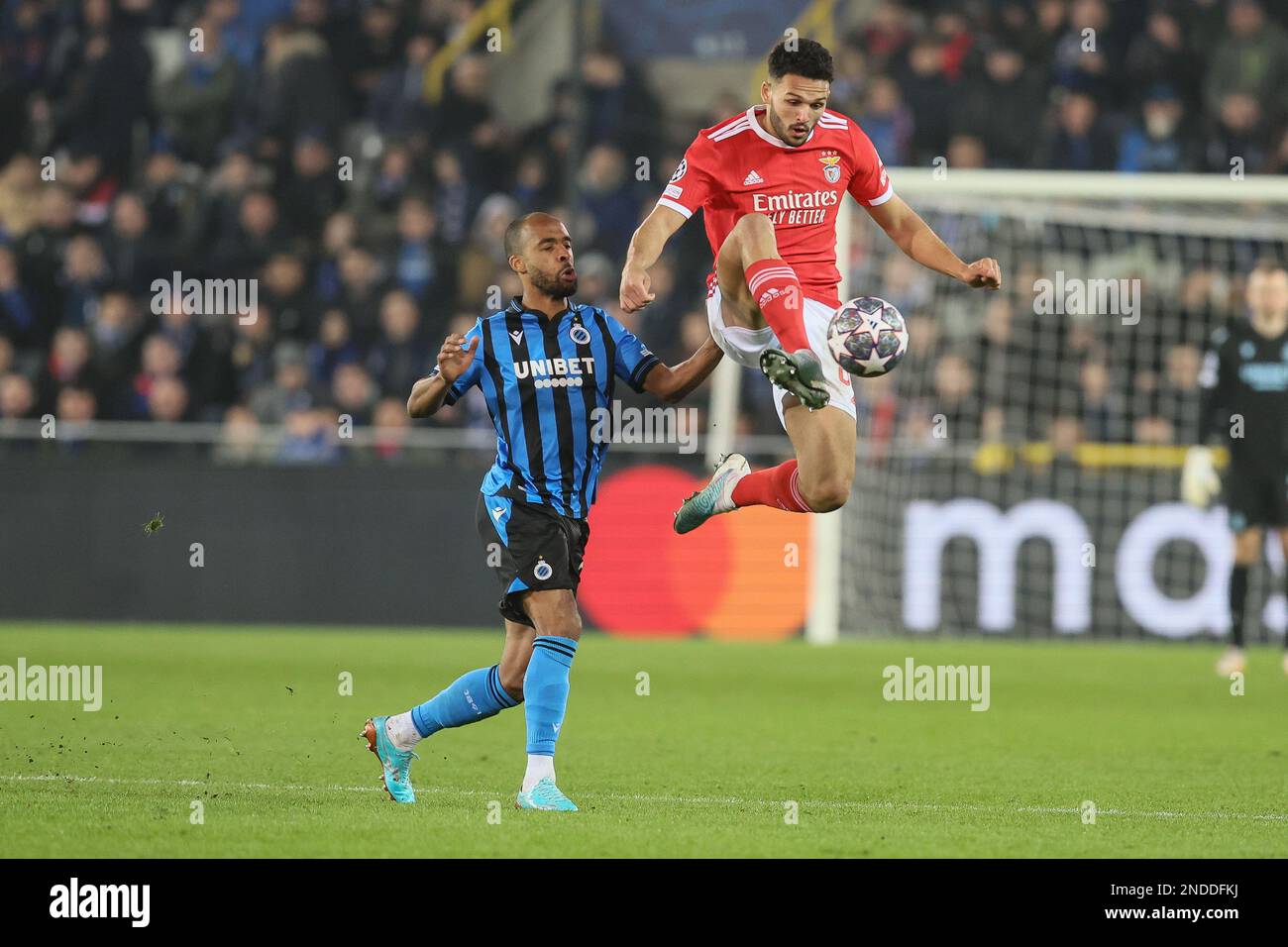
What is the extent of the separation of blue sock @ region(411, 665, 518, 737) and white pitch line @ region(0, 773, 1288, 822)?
0.33 metres

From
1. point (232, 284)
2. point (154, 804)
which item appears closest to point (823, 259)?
point (154, 804)

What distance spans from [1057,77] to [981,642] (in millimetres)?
5146

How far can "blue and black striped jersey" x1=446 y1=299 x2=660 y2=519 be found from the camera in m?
6.59

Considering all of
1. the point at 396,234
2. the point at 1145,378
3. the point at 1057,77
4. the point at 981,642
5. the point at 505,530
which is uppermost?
the point at 1057,77

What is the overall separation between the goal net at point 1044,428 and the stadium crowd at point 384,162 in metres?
0.10

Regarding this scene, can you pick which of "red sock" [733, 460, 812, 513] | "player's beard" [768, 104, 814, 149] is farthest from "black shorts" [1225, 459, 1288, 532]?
"player's beard" [768, 104, 814, 149]

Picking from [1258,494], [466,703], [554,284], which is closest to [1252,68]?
[1258,494]

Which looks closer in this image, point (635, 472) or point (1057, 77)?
point (635, 472)

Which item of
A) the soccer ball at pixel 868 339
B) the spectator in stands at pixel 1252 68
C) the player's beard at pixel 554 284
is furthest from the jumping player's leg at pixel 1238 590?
the player's beard at pixel 554 284

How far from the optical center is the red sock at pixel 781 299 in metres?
6.88

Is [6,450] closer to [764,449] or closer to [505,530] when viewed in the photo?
[764,449]

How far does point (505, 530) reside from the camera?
657 centimetres

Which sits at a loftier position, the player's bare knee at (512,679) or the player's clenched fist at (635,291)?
the player's clenched fist at (635,291)

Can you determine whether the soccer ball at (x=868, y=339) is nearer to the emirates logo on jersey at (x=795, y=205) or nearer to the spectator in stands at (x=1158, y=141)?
the emirates logo on jersey at (x=795, y=205)
